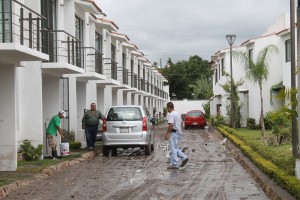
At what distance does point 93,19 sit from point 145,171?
14082 millimetres

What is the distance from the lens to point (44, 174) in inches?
552

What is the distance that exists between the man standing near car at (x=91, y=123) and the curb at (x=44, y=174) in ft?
4.11

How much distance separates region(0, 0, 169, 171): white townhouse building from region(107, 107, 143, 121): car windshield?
197 centimetres

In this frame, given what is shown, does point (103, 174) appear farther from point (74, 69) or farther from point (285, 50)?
point (285, 50)

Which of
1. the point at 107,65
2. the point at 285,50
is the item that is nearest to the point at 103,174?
the point at 107,65

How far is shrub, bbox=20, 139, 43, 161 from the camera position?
1648 cm

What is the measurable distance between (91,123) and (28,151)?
16.6ft

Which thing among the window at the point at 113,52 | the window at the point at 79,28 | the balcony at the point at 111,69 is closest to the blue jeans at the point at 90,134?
the window at the point at 79,28

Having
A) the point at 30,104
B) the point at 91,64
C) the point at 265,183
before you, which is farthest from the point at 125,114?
the point at 265,183

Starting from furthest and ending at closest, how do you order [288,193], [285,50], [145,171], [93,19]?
[285,50], [93,19], [145,171], [288,193]

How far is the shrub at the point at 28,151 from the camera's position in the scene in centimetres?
1648

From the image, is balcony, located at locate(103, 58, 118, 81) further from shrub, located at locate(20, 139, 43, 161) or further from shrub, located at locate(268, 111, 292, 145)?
shrub, located at locate(20, 139, 43, 161)

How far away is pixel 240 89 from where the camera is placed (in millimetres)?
39156

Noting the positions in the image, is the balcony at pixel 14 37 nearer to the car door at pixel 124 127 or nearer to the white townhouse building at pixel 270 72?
the car door at pixel 124 127
